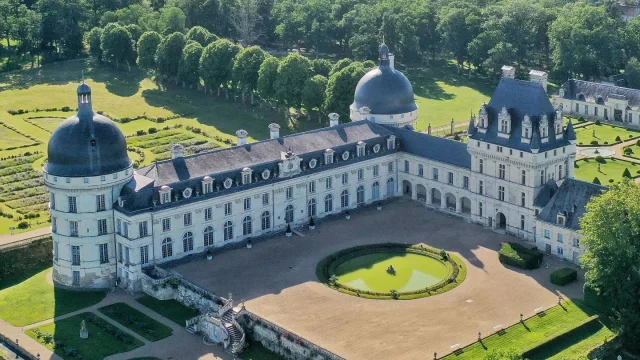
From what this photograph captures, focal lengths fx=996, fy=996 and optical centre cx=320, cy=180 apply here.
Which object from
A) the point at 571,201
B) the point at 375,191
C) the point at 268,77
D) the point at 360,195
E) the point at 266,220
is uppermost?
the point at 268,77

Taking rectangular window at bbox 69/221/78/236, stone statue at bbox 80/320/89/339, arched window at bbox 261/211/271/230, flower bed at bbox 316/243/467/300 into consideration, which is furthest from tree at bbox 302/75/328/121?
stone statue at bbox 80/320/89/339

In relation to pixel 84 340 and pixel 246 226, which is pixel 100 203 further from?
pixel 246 226

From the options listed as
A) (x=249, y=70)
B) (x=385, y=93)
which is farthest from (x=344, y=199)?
(x=249, y=70)

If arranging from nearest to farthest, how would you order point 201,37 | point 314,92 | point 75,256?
1. point 75,256
2. point 314,92
3. point 201,37

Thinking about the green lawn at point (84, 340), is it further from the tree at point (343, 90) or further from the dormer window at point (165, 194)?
the tree at point (343, 90)

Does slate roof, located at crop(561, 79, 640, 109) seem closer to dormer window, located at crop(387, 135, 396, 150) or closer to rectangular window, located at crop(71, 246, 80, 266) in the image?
dormer window, located at crop(387, 135, 396, 150)

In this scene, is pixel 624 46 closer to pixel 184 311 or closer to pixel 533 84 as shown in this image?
pixel 533 84

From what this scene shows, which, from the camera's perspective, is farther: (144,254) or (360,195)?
(360,195)
